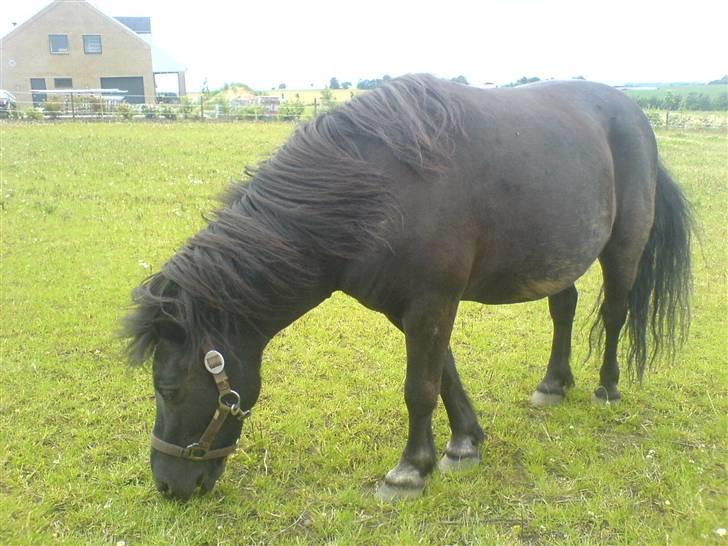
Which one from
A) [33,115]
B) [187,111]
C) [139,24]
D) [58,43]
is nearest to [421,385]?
[33,115]

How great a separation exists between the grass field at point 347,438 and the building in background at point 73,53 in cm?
3976

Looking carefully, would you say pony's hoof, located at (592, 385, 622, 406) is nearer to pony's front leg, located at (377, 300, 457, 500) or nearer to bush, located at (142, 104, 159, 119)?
pony's front leg, located at (377, 300, 457, 500)

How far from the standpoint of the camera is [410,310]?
298 centimetres

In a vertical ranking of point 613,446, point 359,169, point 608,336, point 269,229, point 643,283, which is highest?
point 359,169

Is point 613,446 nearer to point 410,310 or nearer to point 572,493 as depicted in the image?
point 572,493

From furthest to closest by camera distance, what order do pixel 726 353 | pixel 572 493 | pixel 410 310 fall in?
pixel 726 353
pixel 572 493
pixel 410 310

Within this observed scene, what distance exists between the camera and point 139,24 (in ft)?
170

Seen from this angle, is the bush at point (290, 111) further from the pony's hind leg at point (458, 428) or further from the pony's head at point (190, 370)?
the pony's head at point (190, 370)

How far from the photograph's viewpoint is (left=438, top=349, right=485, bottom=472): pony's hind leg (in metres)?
3.54

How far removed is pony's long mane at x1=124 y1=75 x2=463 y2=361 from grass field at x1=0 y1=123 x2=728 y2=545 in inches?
14.3

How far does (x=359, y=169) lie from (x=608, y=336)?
2500 millimetres

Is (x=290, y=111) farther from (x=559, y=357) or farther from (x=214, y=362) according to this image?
(x=214, y=362)

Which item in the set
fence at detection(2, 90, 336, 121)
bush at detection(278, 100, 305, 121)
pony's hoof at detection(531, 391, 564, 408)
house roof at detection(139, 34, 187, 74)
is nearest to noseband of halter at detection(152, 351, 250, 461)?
pony's hoof at detection(531, 391, 564, 408)

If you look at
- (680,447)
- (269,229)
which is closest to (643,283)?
(680,447)
